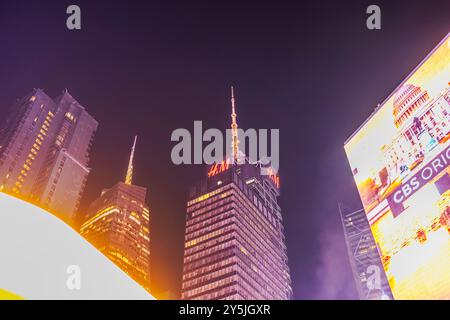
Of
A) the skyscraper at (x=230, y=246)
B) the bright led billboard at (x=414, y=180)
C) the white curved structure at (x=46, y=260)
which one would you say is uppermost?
the skyscraper at (x=230, y=246)

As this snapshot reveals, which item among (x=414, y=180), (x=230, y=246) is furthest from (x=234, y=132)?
(x=414, y=180)

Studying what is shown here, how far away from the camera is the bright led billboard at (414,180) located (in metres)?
20.0

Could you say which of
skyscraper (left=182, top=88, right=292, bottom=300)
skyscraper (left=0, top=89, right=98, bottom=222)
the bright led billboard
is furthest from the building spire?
the bright led billboard

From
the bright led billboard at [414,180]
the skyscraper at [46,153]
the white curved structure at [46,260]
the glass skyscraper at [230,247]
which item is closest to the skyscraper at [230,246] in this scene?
the glass skyscraper at [230,247]

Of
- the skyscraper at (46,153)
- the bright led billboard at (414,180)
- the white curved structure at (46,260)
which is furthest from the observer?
the skyscraper at (46,153)

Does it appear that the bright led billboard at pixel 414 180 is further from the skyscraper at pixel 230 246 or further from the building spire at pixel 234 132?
the building spire at pixel 234 132

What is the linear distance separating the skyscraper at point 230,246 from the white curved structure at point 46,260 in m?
109

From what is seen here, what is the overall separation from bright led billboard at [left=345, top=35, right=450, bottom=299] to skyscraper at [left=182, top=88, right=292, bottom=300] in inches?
3785

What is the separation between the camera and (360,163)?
88.9 feet

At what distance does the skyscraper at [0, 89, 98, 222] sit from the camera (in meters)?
143
